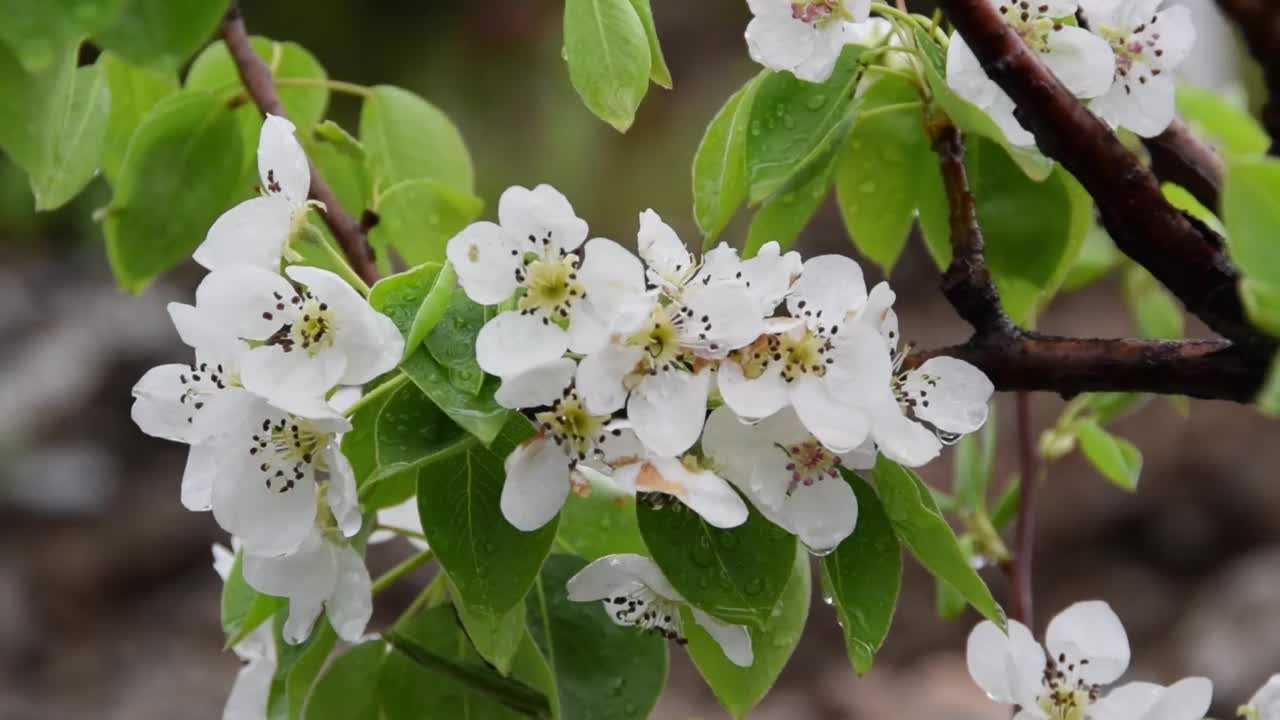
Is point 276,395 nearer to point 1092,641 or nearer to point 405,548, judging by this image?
point 1092,641

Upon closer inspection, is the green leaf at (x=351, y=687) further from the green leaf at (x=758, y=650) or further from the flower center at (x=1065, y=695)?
the flower center at (x=1065, y=695)

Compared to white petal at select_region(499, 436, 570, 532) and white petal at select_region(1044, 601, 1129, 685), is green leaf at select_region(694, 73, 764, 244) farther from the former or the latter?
white petal at select_region(1044, 601, 1129, 685)

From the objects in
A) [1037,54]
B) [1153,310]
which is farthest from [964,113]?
[1153,310]

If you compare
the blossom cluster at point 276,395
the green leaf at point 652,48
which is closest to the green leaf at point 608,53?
the green leaf at point 652,48

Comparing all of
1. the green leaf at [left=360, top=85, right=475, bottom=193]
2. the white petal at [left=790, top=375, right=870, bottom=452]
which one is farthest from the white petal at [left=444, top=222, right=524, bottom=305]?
the green leaf at [left=360, top=85, right=475, bottom=193]

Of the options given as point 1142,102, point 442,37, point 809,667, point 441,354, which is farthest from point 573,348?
point 442,37

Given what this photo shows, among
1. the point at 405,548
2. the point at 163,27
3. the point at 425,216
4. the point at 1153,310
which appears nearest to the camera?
the point at 163,27
